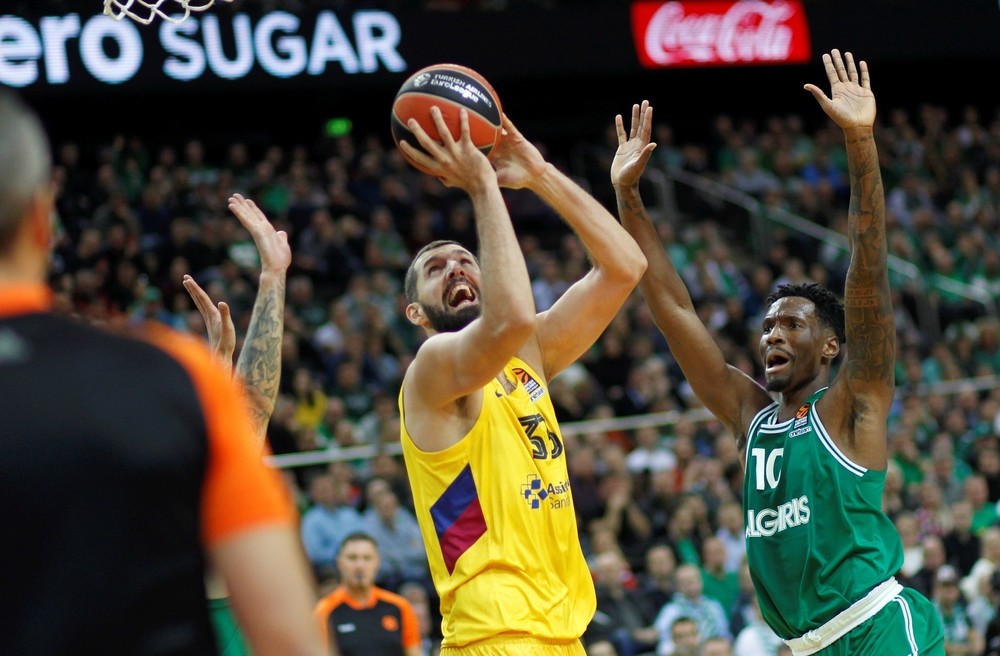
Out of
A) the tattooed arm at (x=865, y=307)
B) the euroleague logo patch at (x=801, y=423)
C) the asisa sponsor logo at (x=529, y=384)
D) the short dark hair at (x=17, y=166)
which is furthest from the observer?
the euroleague logo patch at (x=801, y=423)

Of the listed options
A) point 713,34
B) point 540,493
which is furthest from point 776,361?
point 713,34

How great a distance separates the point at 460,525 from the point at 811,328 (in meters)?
1.76

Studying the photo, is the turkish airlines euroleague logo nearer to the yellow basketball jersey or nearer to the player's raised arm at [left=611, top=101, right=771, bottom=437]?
the player's raised arm at [left=611, top=101, right=771, bottom=437]

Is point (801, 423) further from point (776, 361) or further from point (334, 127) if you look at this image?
point (334, 127)

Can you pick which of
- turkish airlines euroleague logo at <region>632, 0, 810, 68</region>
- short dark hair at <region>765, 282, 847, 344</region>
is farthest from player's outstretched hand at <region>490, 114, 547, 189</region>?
turkish airlines euroleague logo at <region>632, 0, 810, 68</region>

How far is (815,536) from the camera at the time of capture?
16.7ft

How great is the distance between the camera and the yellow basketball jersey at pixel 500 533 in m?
4.50

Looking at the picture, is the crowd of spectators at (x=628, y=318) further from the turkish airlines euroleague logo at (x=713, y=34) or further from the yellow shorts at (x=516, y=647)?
the yellow shorts at (x=516, y=647)

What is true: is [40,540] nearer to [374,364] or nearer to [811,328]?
[811,328]

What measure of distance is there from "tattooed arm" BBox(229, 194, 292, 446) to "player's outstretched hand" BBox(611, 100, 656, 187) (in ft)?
4.75

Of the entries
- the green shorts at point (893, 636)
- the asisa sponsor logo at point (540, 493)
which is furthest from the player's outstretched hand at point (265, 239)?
the green shorts at point (893, 636)

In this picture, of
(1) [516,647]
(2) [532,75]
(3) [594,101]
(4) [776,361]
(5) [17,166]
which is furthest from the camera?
(3) [594,101]

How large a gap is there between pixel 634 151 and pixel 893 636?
2.08 meters

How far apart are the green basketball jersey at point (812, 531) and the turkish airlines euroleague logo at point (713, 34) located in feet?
44.1
